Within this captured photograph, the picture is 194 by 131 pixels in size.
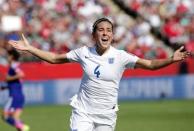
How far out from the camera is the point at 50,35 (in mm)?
28422

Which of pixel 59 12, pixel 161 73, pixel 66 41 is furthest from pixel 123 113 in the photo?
pixel 59 12

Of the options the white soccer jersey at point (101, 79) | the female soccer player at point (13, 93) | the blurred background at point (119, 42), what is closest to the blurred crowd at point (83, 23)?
the blurred background at point (119, 42)

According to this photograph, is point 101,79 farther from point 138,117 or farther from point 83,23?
point 83,23

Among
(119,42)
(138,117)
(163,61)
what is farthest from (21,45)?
(119,42)

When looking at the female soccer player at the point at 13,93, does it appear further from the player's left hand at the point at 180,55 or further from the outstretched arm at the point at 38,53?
the player's left hand at the point at 180,55

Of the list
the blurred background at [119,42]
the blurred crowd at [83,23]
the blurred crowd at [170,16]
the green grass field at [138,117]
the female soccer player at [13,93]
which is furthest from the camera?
the blurred crowd at [170,16]

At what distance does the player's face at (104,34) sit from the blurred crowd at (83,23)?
17.0 metres

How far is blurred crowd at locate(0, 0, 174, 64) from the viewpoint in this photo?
27984 millimetres

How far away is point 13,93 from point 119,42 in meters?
12.2

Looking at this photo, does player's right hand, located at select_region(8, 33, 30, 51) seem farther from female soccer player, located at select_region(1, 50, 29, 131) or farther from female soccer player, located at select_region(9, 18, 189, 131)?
female soccer player, located at select_region(1, 50, 29, 131)

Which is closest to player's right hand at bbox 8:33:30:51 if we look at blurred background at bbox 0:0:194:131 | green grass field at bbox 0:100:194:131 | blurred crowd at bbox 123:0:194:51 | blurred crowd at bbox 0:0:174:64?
green grass field at bbox 0:100:194:131

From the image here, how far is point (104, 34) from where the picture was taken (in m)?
9.68

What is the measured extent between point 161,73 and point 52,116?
20.9 feet

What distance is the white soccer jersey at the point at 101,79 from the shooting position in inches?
388
